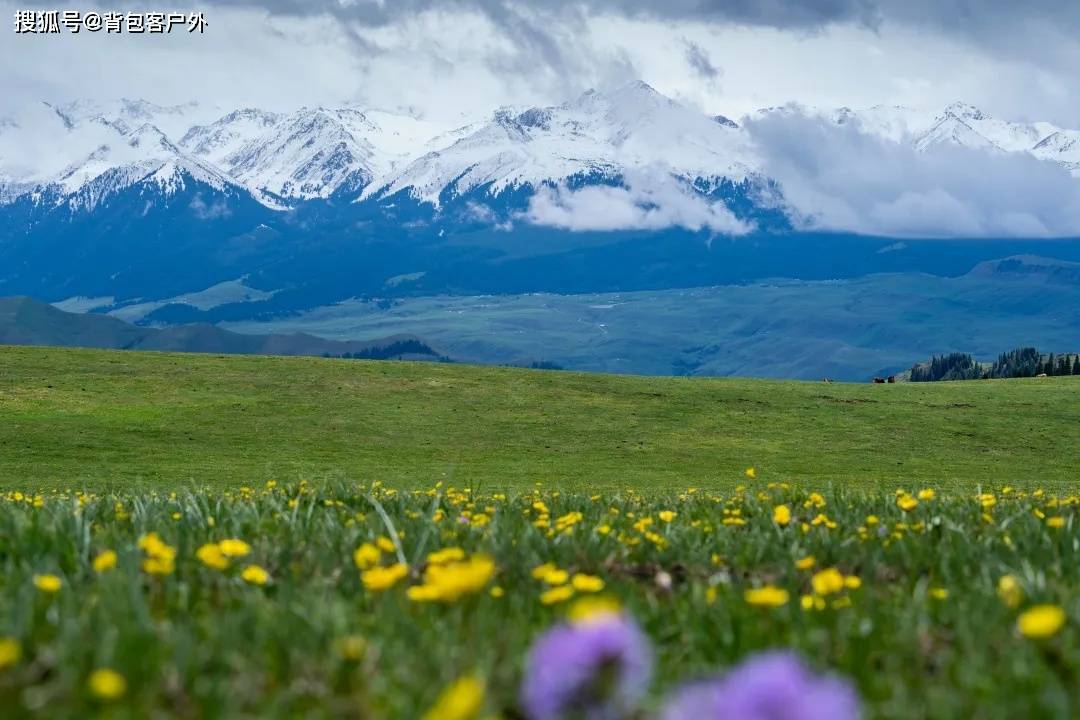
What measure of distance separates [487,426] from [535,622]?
43413 mm

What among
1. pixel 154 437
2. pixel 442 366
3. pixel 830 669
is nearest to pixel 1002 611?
pixel 830 669

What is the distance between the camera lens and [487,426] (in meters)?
47.7

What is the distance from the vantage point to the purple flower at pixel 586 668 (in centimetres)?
208

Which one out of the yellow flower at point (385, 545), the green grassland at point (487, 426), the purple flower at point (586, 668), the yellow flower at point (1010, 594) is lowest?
the green grassland at point (487, 426)

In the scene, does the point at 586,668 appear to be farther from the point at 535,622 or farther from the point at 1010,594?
the point at 1010,594

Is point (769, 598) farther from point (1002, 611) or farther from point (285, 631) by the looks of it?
point (285, 631)

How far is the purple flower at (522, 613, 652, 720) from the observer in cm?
208

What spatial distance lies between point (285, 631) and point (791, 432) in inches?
1857

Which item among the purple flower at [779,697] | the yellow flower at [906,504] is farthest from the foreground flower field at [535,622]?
the yellow flower at [906,504]

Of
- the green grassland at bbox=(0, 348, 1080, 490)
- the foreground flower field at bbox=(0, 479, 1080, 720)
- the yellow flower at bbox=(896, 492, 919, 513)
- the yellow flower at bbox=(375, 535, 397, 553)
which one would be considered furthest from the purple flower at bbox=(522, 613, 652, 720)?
the green grassland at bbox=(0, 348, 1080, 490)

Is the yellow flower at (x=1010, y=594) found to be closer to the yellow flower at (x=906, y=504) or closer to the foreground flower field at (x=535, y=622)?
the foreground flower field at (x=535, y=622)

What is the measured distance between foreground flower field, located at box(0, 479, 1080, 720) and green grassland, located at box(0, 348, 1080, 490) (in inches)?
980

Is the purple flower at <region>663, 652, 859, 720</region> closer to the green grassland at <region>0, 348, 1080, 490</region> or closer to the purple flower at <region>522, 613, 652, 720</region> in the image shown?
the purple flower at <region>522, 613, 652, 720</region>

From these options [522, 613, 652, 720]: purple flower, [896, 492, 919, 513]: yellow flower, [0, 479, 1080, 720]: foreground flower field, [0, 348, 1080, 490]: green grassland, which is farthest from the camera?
[0, 348, 1080, 490]: green grassland
